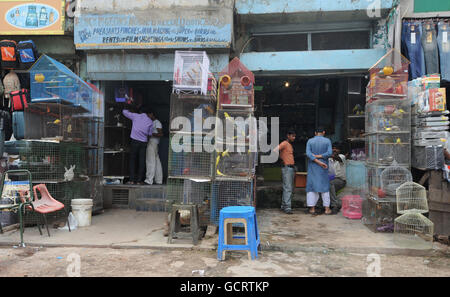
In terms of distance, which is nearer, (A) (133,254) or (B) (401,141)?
(A) (133,254)

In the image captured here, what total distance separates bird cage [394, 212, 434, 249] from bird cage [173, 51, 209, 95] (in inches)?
168

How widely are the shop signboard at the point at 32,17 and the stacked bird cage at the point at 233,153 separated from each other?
472 cm

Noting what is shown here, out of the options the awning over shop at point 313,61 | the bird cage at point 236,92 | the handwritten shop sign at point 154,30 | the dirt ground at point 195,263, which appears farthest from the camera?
the awning over shop at point 313,61

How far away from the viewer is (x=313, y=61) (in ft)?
26.8

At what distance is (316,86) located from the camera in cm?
1170

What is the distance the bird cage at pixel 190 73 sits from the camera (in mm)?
6398

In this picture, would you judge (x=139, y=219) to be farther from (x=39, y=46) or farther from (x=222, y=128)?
(x=39, y=46)

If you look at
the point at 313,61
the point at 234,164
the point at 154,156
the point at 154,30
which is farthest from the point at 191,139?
the point at 313,61

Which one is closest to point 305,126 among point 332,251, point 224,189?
point 224,189

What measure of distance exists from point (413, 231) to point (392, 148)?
161 cm

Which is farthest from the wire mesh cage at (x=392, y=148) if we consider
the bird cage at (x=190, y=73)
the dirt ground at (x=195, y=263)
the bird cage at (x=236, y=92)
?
the bird cage at (x=190, y=73)

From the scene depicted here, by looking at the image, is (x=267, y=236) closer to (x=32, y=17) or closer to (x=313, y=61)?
(x=313, y=61)

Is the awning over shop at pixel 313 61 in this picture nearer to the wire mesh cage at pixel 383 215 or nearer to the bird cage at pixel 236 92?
the bird cage at pixel 236 92

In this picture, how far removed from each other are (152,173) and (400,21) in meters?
7.11
